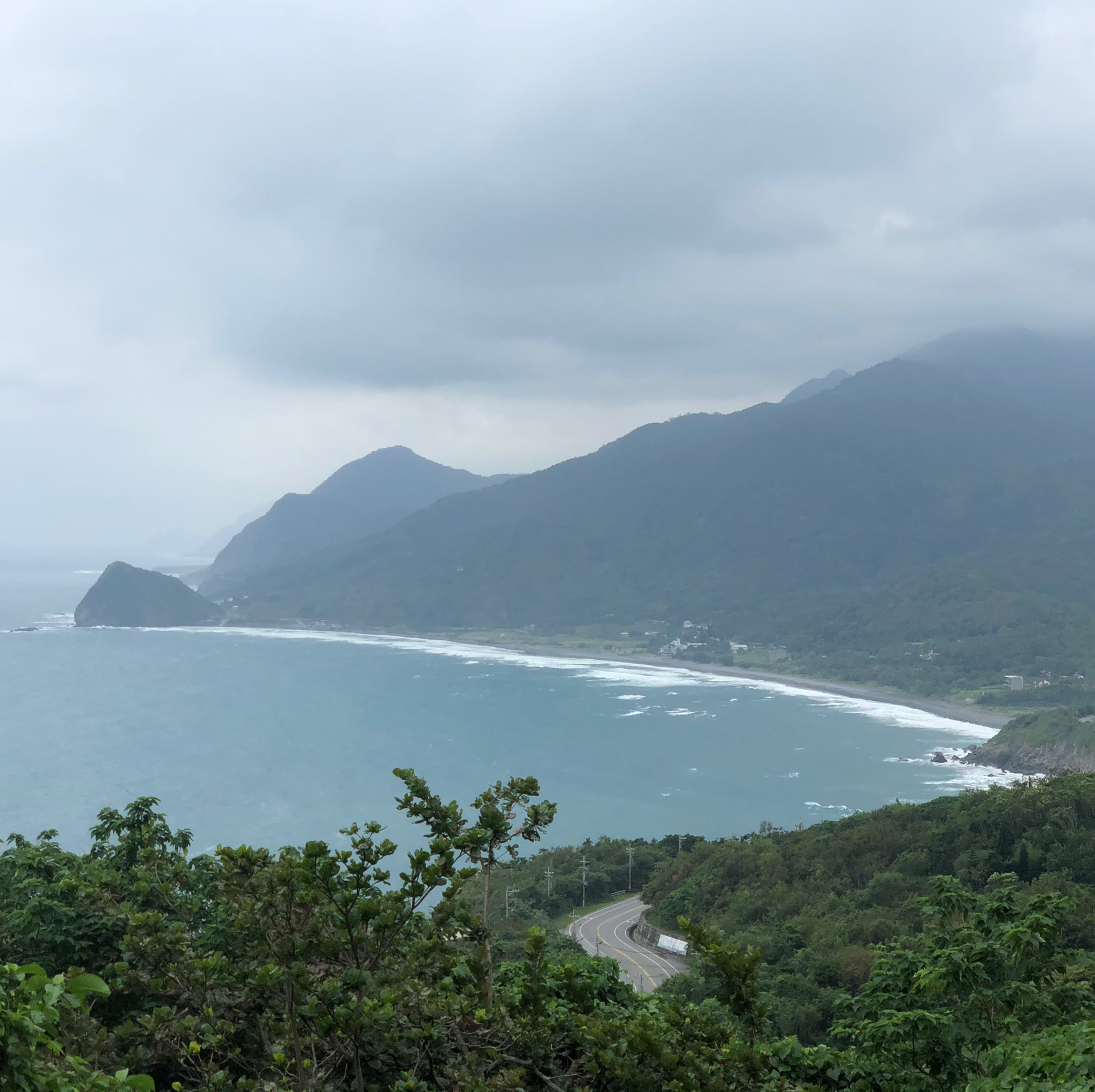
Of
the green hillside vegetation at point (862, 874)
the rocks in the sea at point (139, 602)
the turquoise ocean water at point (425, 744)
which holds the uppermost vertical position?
the rocks in the sea at point (139, 602)

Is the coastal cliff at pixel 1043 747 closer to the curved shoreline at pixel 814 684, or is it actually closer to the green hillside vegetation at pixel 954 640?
the curved shoreline at pixel 814 684

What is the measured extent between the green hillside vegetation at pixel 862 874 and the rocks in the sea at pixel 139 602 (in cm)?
13013

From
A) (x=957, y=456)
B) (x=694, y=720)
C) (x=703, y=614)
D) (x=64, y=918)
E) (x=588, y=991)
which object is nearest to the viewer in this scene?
(x=588, y=991)

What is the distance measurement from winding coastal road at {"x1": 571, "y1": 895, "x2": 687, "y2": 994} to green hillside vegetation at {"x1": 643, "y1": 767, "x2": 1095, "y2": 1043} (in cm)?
126

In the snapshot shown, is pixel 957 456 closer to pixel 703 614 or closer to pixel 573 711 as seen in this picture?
pixel 703 614

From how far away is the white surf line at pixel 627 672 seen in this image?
80.6m

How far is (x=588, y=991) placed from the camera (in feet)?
23.4

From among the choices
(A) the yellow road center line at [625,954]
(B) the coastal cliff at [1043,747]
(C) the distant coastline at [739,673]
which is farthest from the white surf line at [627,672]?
(A) the yellow road center line at [625,954]

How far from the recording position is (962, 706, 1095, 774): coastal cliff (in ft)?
199

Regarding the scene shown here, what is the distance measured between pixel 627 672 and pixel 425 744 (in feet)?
143

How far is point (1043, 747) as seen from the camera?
63.0 m

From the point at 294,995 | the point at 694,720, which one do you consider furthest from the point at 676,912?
the point at 694,720

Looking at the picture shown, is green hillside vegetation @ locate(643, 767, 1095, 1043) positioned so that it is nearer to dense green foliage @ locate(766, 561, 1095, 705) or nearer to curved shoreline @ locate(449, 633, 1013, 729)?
curved shoreline @ locate(449, 633, 1013, 729)

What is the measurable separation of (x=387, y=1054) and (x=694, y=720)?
7337 cm
